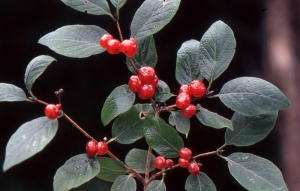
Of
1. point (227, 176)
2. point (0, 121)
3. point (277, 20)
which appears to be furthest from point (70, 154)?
point (277, 20)

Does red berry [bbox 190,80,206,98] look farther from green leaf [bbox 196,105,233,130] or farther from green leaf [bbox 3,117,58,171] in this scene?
→ green leaf [bbox 3,117,58,171]

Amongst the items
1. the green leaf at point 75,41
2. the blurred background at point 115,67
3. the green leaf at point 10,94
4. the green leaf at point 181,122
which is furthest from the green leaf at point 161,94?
the blurred background at point 115,67

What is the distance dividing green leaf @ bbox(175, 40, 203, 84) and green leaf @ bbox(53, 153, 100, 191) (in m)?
0.24

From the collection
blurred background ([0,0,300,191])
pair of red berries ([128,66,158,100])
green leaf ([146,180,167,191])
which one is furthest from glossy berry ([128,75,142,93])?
blurred background ([0,0,300,191])

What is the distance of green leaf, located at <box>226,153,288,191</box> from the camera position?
716 millimetres

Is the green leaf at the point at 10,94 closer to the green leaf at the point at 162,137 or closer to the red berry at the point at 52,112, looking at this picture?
the red berry at the point at 52,112

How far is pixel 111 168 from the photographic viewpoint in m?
0.75

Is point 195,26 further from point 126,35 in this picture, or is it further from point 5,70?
point 5,70

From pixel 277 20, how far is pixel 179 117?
682 mm

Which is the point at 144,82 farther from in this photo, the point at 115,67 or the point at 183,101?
the point at 115,67

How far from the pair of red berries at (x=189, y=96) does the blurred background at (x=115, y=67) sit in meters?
0.54

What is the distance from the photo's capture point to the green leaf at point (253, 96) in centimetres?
66

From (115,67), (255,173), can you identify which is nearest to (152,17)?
(255,173)

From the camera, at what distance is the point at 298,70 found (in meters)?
1.20
